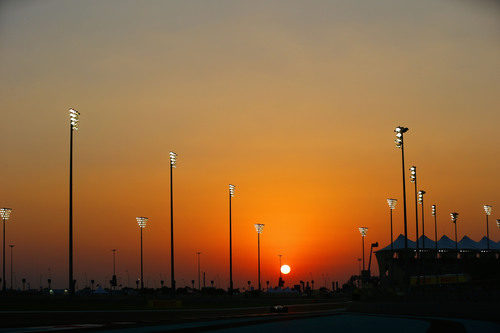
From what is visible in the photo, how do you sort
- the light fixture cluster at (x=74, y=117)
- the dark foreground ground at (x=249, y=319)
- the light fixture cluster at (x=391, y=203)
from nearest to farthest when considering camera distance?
the dark foreground ground at (x=249, y=319)
the light fixture cluster at (x=74, y=117)
the light fixture cluster at (x=391, y=203)

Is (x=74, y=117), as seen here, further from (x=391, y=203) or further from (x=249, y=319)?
(x=391, y=203)

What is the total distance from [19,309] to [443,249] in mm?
124948

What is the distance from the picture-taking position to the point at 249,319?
48.8m

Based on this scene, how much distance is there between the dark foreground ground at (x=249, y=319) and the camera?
1356 inches

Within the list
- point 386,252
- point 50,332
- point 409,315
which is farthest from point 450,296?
point 386,252

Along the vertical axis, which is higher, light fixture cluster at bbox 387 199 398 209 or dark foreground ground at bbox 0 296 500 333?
light fixture cluster at bbox 387 199 398 209

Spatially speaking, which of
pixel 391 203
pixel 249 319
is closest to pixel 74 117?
pixel 249 319

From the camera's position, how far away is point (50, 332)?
3098 cm

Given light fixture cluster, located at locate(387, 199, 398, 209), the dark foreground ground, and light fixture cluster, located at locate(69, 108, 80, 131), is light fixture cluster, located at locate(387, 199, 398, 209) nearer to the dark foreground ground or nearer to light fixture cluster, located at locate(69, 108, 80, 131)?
the dark foreground ground

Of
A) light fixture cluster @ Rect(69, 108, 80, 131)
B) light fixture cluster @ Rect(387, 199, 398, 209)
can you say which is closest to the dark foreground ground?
light fixture cluster @ Rect(69, 108, 80, 131)

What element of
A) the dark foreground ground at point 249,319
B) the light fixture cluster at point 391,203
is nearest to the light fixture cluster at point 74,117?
the dark foreground ground at point 249,319

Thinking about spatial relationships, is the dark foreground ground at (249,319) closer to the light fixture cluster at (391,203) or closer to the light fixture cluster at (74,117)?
the light fixture cluster at (74,117)

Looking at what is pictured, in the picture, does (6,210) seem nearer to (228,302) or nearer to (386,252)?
(228,302)

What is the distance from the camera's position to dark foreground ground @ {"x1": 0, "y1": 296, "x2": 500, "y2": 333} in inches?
1356
